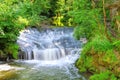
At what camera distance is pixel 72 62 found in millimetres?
16016

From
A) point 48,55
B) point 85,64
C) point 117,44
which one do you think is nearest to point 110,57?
point 117,44

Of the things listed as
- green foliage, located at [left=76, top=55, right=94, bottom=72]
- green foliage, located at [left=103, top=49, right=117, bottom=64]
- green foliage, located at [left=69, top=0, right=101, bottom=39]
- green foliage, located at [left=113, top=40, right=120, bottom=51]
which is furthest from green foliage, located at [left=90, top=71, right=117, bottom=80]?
green foliage, located at [left=69, top=0, right=101, bottom=39]

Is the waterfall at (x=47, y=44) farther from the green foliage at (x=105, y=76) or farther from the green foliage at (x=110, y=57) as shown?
the green foliage at (x=105, y=76)

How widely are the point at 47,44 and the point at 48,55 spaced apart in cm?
262

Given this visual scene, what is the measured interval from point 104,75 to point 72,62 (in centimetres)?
554

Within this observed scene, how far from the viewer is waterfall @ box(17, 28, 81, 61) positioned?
17.8 m

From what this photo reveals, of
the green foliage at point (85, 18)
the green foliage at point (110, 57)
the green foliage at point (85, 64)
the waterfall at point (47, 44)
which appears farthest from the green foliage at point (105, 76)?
the waterfall at point (47, 44)

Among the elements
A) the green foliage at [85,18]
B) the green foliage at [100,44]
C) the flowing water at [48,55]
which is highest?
the green foliage at [85,18]

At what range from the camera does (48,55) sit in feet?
58.0

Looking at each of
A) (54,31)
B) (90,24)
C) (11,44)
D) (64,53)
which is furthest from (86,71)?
(54,31)

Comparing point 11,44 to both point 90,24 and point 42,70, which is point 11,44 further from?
point 90,24

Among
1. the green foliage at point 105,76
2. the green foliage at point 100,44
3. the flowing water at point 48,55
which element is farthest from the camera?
the flowing water at point 48,55

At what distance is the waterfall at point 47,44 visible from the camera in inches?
699

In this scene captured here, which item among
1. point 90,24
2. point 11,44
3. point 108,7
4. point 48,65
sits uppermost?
point 108,7
